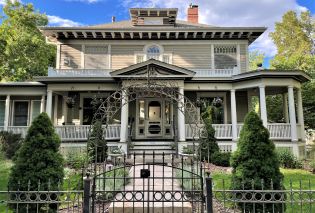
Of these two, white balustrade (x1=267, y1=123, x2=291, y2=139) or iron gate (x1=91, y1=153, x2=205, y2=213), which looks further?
white balustrade (x1=267, y1=123, x2=291, y2=139)

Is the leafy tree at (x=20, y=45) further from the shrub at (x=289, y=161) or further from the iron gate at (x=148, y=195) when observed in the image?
the shrub at (x=289, y=161)

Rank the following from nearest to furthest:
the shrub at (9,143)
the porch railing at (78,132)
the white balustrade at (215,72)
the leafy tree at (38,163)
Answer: the leafy tree at (38,163)
the shrub at (9,143)
the porch railing at (78,132)
the white balustrade at (215,72)

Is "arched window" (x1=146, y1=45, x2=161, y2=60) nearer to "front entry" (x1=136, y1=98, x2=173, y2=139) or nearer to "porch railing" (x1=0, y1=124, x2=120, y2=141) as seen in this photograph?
"front entry" (x1=136, y1=98, x2=173, y2=139)

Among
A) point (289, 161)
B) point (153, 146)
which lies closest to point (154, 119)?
point (153, 146)

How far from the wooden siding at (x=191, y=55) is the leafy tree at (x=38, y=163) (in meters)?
11.3

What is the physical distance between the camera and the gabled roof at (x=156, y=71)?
12.5 meters

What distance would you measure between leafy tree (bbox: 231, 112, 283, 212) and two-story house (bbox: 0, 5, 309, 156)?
7.53m

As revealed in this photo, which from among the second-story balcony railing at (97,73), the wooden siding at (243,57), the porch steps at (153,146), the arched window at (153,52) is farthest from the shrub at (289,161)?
the arched window at (153,52)

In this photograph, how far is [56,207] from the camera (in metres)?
4.80

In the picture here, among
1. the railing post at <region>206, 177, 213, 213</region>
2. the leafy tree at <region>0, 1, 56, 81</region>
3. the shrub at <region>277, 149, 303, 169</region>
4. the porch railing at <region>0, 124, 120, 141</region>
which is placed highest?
the leafy tree at <region>0, 1, 56, 81</region>

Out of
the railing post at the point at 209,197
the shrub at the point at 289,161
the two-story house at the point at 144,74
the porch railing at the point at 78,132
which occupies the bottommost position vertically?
the shrub at the point at 289,161

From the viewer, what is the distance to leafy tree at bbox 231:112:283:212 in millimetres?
4820

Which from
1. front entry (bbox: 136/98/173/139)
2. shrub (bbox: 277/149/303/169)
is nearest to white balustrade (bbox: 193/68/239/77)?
front entry (bbox: 136/98/173/139)

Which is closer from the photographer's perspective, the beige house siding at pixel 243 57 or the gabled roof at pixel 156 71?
the gabled roof at pixel 156 71
